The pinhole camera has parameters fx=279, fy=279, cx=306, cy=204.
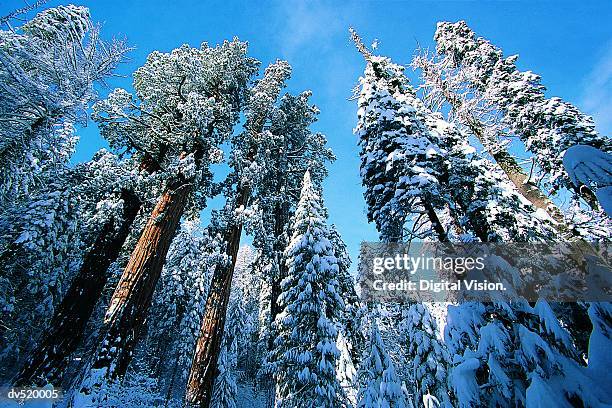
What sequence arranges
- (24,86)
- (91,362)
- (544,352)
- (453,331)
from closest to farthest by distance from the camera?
1. (544,352)
2. (453,331)
3. (91,362)
4. (24,86)

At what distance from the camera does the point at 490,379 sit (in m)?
3.35

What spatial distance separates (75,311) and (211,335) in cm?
370

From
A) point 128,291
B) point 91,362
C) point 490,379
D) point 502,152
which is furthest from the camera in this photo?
point 502,152

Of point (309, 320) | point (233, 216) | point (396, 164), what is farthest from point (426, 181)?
point (309, 320)

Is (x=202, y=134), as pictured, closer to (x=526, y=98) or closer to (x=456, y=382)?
(x=456, y=382)

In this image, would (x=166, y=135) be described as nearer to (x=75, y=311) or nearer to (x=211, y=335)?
(x=75, y=311)

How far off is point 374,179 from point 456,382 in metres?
7.12

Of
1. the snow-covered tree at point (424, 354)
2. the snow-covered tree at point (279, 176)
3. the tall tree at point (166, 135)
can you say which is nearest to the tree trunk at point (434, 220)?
the snow-covered tree at point (424, 354)

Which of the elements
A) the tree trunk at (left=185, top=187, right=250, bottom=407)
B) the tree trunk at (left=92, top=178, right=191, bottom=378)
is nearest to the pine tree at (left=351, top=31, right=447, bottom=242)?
the tree trunk at (left=185, top=187, right=250, bottom=407)

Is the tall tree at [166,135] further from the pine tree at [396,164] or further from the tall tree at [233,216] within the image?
the pine tree at [396,164]

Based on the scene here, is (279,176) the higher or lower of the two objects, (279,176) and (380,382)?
the higher

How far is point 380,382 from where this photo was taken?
8977mm

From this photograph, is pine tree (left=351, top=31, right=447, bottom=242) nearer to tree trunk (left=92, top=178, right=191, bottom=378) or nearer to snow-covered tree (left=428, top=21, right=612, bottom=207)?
snow-covered tree (left=428, top=21, right=612, bottom=207)

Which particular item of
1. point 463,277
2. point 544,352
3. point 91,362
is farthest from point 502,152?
point 91,362
